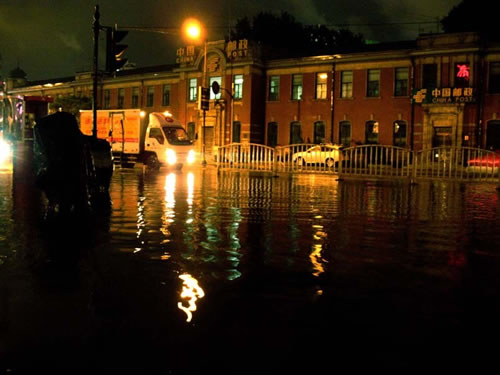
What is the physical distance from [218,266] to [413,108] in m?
37.7

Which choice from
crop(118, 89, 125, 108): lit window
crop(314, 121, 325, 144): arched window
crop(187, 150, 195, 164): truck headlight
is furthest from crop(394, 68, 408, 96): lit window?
crop(118, 89, 125, 108): lit window

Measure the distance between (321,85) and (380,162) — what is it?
24101mm

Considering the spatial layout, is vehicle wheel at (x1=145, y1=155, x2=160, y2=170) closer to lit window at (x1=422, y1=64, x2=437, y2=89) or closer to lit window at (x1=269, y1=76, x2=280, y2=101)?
lit window at (x1=422, y1=64, x2=437, y2=89)

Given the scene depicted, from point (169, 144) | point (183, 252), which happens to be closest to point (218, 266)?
point (183, 252)

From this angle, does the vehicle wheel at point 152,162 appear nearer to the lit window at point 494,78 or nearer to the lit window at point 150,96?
the lit window at point 494,78

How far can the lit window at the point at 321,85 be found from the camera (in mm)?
46062

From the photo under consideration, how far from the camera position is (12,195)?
14.0 metres

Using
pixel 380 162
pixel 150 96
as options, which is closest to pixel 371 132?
pixel 380 162

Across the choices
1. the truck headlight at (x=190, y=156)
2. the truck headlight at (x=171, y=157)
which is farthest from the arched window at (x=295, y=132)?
the truck headlight at (x=171, y=157)

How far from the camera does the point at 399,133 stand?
42.8m

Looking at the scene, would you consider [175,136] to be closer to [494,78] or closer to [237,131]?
[237,131]

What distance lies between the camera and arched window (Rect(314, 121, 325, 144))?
4659 cm

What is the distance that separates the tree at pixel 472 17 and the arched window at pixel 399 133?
14640mm

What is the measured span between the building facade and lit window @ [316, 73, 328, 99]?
0.08 metres
